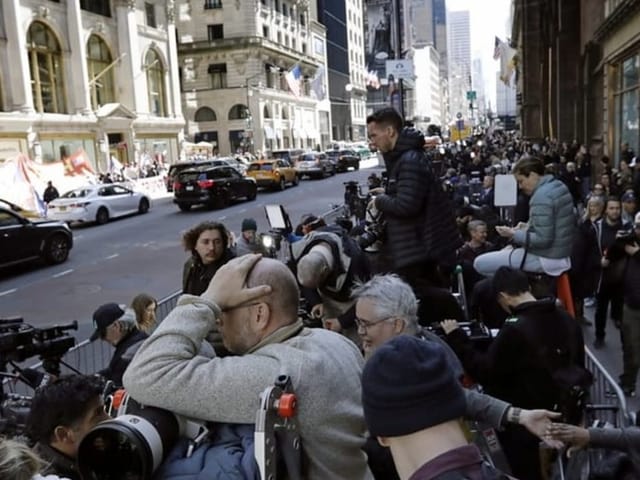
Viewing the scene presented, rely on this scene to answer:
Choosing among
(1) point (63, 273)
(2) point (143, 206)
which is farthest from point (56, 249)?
(2) point (143, 206)

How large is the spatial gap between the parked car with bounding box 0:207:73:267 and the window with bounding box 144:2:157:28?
3670 centimetres

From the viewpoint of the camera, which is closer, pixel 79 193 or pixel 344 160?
pixel 79 193

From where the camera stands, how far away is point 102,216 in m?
25.6

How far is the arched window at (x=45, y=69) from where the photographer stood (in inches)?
1528

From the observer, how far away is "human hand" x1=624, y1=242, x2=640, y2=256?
6.58 metres

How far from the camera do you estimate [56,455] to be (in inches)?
109

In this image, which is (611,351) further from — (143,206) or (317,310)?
(143,206)

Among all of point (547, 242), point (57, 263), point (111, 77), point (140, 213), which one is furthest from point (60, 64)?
point (547, 242)

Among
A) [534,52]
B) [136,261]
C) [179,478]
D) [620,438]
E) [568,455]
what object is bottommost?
[136,261]

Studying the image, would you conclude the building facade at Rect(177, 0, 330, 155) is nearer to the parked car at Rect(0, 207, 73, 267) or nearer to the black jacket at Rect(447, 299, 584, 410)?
the parked car at Rect(0, 207, 73, 267)

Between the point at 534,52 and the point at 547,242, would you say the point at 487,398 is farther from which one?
the point at 534,52

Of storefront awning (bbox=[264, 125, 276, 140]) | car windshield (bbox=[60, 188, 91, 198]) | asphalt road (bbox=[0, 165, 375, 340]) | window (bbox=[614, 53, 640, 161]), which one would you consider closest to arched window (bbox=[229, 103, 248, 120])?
storefront awning (bbox=[264, 125, 276, 140])

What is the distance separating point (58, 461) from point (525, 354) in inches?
97.0

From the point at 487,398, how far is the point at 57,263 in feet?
51.6
